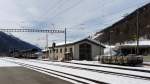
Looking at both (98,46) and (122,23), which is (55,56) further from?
(122,23)

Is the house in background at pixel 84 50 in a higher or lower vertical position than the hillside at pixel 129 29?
lower

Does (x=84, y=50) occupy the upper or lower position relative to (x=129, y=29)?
lower

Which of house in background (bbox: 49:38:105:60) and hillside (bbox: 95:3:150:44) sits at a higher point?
hillside (bbox: 95:3:150:44)

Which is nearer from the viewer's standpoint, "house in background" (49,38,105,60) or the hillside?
"house in background" (49,38,105,60)

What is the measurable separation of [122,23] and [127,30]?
1738 centimetres

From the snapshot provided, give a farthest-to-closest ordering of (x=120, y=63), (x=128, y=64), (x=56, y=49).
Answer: (x=56, y=49), (x=120, y=63), (x=128, y=64)

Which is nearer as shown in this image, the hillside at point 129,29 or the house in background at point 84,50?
the house in background at point 84,50

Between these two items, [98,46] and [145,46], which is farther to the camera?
[145,46]

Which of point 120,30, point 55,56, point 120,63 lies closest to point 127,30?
point 120,30

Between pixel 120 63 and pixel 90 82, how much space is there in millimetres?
27291

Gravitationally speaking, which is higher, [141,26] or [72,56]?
[141,26]

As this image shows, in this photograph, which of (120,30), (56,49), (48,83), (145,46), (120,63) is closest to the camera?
(48,83)

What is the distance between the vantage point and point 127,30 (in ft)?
562

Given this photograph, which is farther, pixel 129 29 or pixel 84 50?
pixel 129 29
